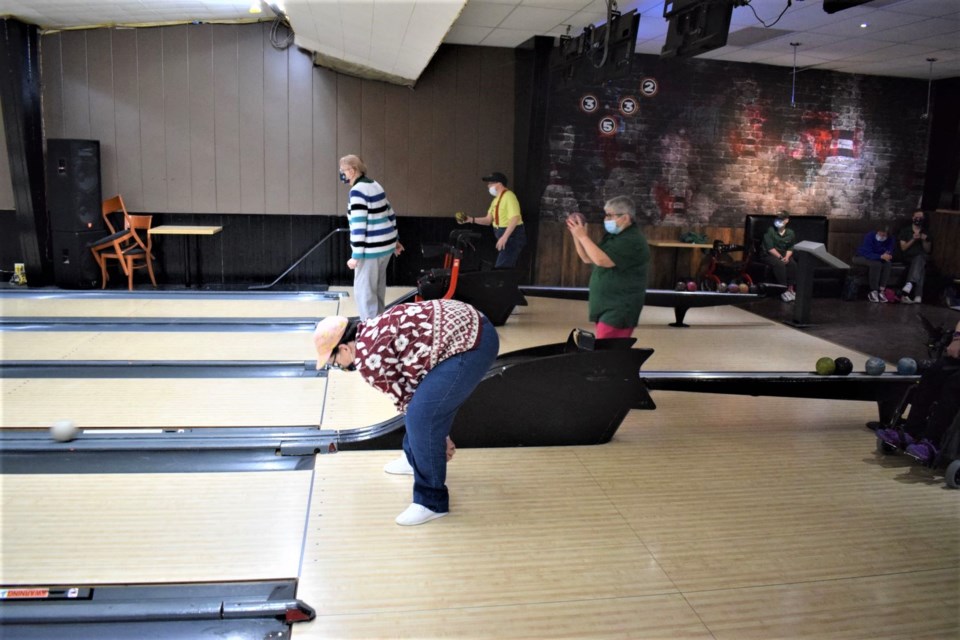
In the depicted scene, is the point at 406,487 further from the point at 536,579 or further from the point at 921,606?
the point at 921,606

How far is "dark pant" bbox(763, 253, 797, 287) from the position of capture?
347 inches

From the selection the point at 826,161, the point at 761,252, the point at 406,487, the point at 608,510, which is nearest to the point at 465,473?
the point at 406,487

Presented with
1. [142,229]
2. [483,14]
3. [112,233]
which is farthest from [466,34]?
[112,233]

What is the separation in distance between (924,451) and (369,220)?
144 inches

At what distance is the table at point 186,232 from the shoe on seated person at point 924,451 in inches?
278

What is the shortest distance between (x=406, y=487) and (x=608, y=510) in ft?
2.72

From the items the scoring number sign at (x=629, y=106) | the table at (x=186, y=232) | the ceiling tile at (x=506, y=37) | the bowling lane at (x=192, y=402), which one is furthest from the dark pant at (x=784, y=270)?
the table at (x=186, y=232)

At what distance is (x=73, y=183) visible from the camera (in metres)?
7.94

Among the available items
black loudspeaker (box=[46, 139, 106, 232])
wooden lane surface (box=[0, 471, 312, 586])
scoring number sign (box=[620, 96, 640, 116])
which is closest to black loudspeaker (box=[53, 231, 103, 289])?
black loudspeaker (box=[46, 139, 106, 232])

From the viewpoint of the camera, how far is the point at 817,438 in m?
3.98

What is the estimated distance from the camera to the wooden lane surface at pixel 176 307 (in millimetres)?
6648

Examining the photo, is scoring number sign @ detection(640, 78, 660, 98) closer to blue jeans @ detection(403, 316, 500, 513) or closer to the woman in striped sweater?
the woman in striped sweater

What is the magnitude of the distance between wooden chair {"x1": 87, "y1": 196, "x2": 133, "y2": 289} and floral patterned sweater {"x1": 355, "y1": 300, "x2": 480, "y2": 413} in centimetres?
652

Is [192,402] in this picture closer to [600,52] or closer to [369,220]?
[369,220]
